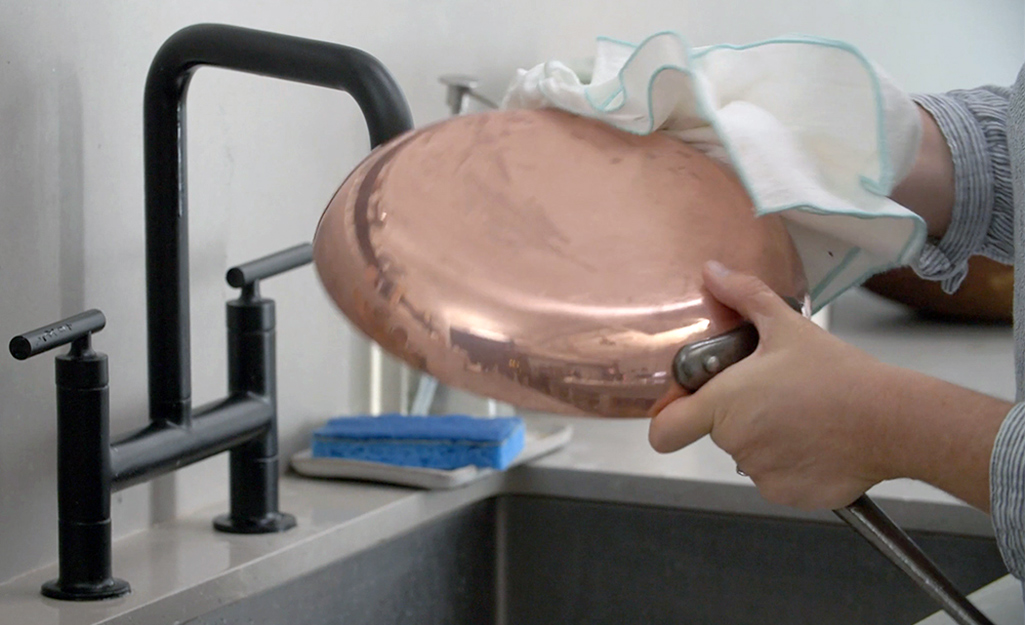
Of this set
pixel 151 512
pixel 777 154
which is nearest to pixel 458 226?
pixel 777 154

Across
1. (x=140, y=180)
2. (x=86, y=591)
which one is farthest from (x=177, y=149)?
(x=86, y=591)

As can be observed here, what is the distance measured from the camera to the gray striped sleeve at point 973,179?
0.66 metres

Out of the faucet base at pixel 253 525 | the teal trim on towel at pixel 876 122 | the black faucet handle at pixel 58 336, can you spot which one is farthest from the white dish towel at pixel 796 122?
the faucet base at pixel 253 525

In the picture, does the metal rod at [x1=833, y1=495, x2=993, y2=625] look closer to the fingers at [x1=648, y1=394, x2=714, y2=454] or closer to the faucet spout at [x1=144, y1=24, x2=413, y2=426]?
the fingers at [x1=648, y1=394, x2=714, y2=454]

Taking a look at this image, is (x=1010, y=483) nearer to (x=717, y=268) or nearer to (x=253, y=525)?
(x=717, y=268)

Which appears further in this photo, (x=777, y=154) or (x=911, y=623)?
(x=911, y=623)

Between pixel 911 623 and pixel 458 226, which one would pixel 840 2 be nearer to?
pixel 911 623

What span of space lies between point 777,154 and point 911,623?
1.61 ft

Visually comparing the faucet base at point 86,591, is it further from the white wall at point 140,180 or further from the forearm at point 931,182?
the forearm at point 931,182

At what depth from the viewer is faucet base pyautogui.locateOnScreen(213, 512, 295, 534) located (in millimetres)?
733

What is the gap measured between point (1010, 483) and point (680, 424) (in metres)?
0.13

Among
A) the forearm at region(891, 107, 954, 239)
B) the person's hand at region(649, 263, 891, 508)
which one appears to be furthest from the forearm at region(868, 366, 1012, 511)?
the forearm at region(891, 107, 954, 239)

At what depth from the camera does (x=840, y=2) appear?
154 centimetres

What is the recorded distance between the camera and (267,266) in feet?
2.37
